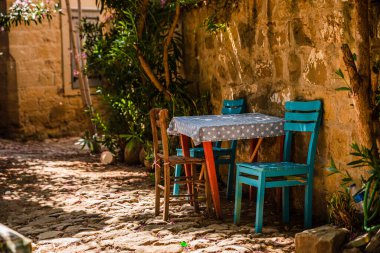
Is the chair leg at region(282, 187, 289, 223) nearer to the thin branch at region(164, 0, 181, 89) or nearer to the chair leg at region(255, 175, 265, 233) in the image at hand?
the chair leg at region(255, 175, 265, 233)

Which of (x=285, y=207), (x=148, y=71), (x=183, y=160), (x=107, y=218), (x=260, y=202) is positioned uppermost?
(x=148, y=71)

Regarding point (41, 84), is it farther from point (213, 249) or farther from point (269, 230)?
point (213, 249)

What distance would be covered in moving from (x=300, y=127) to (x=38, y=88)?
7.91 m

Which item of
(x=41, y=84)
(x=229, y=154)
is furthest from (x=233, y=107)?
(x=41, y=84)

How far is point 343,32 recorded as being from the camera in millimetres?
4887

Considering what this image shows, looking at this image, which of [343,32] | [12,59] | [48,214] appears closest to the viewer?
[343,32]

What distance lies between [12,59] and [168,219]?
24.3ft

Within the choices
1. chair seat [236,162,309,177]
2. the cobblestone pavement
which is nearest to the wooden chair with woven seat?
the cobblestone pavement

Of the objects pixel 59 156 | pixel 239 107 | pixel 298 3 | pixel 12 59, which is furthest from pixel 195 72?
pixel 12 59

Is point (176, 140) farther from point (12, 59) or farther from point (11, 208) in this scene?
point (12, 59)

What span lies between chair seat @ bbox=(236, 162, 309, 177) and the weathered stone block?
2.65 feet

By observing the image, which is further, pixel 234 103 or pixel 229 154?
pixel 234 103

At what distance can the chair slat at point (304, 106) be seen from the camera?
518cm

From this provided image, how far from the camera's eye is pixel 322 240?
4.04 metres
